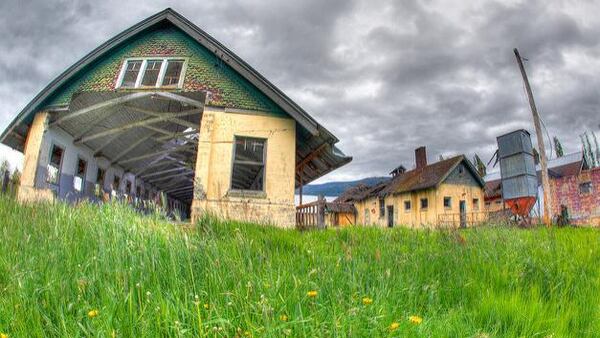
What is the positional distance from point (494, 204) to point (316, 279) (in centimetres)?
4043

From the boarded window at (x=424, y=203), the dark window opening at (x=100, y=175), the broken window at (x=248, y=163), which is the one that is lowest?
the boarded window at (x=424, y=203)

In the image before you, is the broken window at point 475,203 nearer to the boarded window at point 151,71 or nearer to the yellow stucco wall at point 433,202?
the yellow stucco wall at point 433,202

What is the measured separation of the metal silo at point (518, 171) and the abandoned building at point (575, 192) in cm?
1040

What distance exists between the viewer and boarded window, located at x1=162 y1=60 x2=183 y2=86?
13414mm

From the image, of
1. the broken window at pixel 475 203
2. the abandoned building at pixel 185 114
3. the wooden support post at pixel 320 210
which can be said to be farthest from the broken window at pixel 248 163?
the broken window at pixel 475 203

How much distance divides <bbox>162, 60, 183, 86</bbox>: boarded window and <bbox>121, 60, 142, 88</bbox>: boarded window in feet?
3.17

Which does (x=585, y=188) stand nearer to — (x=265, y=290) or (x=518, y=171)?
(x=518, y=171)

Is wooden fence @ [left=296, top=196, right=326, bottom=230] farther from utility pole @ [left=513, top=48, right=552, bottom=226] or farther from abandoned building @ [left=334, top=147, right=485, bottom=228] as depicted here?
abandoned building @ [left=334, top=147, right=485, bottom=228]

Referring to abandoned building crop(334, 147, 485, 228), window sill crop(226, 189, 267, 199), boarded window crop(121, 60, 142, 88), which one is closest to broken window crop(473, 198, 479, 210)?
abandoned building crop(334, 147, 485, 228)

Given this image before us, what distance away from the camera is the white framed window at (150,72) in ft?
43.0

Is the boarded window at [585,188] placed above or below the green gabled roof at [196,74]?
below

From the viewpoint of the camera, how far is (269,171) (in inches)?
484

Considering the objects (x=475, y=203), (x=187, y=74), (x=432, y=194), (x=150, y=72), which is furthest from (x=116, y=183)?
(x=475, y=203)

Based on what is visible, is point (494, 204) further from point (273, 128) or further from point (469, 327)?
point (469, 327)
